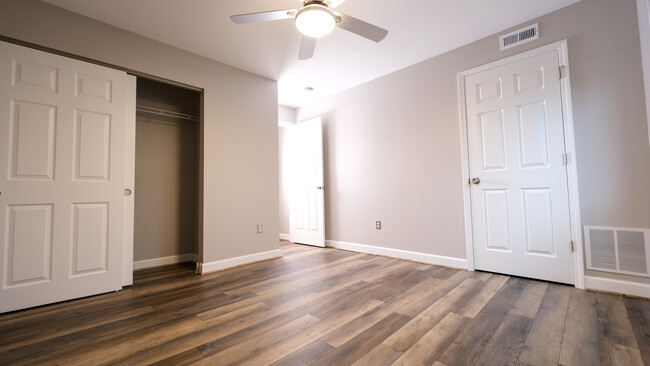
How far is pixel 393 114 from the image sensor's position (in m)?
3.76

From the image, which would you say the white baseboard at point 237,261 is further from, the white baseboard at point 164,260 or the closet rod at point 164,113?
the closet rod at point 164,113

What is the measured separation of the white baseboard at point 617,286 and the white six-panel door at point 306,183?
3160mm

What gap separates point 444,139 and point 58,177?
3.87 m

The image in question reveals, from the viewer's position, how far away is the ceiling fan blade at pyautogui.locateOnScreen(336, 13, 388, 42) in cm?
195

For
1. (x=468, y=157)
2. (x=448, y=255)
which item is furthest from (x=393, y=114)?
(x=448, y=255)

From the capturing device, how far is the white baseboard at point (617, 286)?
2123 millimetres

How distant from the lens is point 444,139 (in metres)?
3.27

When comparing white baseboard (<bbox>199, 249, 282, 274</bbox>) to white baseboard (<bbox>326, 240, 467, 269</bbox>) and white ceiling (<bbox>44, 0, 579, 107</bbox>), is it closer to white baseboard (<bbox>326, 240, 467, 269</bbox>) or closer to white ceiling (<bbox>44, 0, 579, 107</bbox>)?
white baseboard (<bbox>326, 240, 467, 269</bbox>)

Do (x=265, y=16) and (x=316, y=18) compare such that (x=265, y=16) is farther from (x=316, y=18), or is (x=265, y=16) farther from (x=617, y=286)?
(x=617, y=286)

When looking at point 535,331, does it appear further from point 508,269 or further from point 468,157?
point 468,157

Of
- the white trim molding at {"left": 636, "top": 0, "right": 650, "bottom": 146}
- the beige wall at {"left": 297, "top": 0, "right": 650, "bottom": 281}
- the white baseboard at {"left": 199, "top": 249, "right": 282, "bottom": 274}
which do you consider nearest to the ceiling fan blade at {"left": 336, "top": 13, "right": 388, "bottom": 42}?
the beige wall at {"left": 297, "top": 0, "right": 650, "bottom": 281}

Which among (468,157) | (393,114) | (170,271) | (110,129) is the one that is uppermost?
(393,114)

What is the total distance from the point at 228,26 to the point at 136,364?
2816 millimetres

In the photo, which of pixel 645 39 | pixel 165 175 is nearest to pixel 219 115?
pixel 165 175
